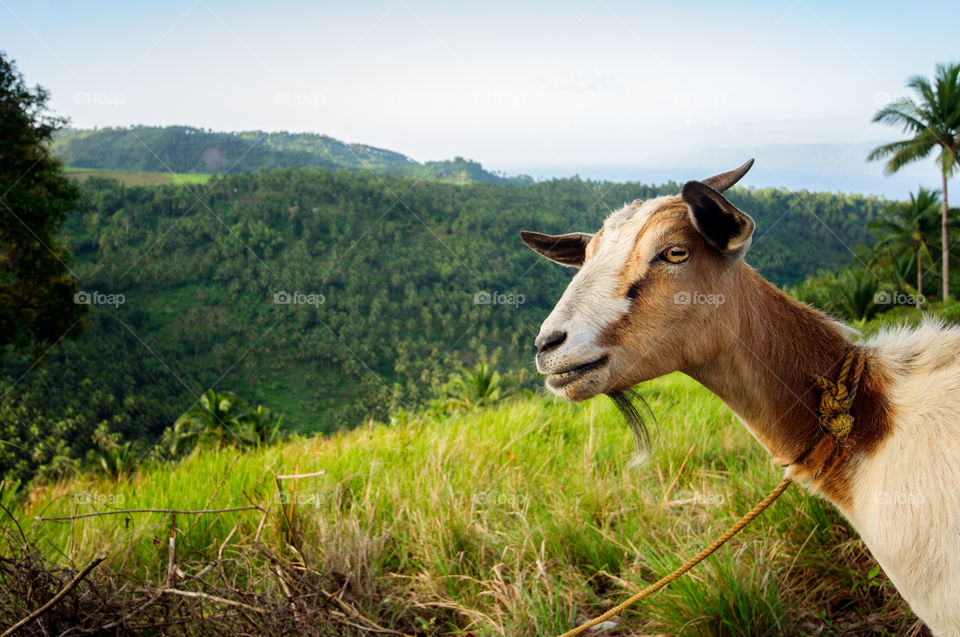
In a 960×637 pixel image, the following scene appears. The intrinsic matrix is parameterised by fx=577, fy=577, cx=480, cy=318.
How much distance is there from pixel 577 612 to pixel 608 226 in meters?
2.08

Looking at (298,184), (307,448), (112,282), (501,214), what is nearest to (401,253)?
(501,214)

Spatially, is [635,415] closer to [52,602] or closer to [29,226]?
[52,602]

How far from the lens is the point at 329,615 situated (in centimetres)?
260

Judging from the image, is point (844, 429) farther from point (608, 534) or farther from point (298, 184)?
point (298, 184)

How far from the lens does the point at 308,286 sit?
255ft

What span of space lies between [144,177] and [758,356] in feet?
418

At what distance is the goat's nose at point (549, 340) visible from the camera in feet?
6.76

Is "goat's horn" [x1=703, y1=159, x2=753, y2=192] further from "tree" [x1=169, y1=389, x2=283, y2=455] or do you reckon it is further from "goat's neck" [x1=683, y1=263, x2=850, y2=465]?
"tree" [x1=169, y1=389, x2=283, y2=455]

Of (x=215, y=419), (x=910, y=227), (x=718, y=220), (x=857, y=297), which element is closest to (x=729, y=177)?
(x=718, y=220)

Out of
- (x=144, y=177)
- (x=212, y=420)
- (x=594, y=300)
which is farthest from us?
(x=144, y=177)

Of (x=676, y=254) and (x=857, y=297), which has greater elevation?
(x=676, y=254)

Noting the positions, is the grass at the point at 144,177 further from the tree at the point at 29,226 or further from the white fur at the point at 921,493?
the white fur at the point at 921,493

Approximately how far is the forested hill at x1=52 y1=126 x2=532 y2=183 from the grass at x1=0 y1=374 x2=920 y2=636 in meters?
113

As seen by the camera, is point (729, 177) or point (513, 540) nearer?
point (729, 177)
